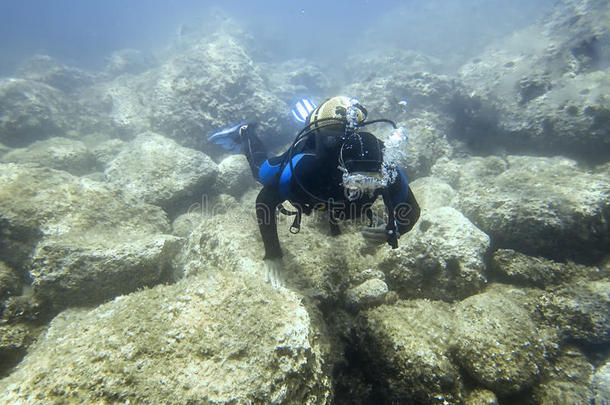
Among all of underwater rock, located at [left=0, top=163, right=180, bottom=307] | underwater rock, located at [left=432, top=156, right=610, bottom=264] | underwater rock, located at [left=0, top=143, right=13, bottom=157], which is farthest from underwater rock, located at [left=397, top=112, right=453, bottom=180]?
underwater rock, located at [left=0, top=143, right=13, bottom=157]

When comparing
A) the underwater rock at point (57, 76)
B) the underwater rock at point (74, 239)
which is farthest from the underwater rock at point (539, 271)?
the underwater rock at point (57, 76)

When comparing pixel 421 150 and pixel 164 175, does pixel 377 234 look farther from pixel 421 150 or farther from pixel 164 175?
pixel 421 150

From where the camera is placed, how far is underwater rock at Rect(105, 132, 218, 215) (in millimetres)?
5305

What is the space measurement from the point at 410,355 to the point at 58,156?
8.88 m

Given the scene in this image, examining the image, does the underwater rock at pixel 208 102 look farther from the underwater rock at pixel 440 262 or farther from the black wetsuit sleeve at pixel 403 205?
the black wetsuit sleeve at pixel 403 205

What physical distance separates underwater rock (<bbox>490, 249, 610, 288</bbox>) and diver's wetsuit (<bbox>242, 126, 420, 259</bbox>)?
168cm

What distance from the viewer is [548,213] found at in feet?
12.2

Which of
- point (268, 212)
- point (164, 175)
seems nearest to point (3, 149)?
point (164, 175)

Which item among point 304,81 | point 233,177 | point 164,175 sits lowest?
point 233,177

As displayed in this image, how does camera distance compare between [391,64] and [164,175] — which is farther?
[391,64]

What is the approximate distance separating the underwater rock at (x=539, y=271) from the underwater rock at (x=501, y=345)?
2.41 feet

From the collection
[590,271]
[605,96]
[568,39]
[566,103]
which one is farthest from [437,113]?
[590,271]

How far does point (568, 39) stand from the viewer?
28.5 feet

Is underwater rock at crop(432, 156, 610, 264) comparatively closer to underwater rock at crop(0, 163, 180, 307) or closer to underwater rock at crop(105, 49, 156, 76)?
underwater rock at crop(0, 163, 180, 307)
